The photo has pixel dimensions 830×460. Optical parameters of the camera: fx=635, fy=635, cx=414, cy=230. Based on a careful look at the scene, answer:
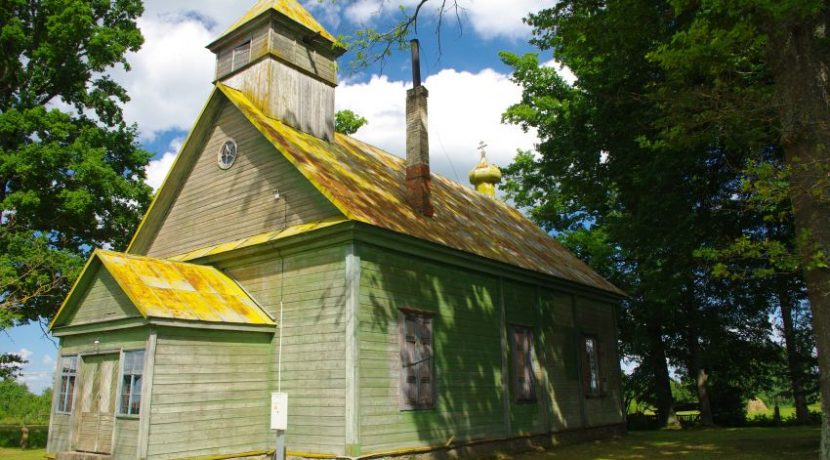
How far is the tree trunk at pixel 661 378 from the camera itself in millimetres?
28125

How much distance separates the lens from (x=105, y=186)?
21.2 metres

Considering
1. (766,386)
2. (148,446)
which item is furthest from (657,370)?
(148,446)

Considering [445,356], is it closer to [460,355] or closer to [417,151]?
[460,355]

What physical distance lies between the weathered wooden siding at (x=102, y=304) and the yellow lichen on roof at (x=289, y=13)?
331 inches

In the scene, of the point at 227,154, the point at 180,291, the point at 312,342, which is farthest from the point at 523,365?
the point at 227,154

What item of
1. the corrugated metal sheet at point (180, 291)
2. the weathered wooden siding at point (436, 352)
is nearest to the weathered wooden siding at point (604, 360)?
the weathered wooden siding at point (436, 352)

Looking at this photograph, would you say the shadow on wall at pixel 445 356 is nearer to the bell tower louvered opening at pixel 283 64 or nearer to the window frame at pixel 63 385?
the window frame at pixel 63 385

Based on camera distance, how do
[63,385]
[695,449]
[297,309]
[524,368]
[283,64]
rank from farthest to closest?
[283,64] → [524,368] → [695,449] → [63,385] → [297,309]

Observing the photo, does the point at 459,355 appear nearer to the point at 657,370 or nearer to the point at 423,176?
the point at 423,176

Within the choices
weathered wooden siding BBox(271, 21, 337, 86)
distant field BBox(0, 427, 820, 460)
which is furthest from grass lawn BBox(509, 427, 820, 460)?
weathered wooden siding BBox(271, 21, 337, 86)

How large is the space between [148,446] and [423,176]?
325 inches

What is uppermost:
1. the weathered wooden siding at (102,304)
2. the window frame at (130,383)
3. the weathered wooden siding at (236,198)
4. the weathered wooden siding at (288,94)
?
the weathered wooden siding at (288,94)

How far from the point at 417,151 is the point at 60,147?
13.0 m

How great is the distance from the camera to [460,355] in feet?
46.8
